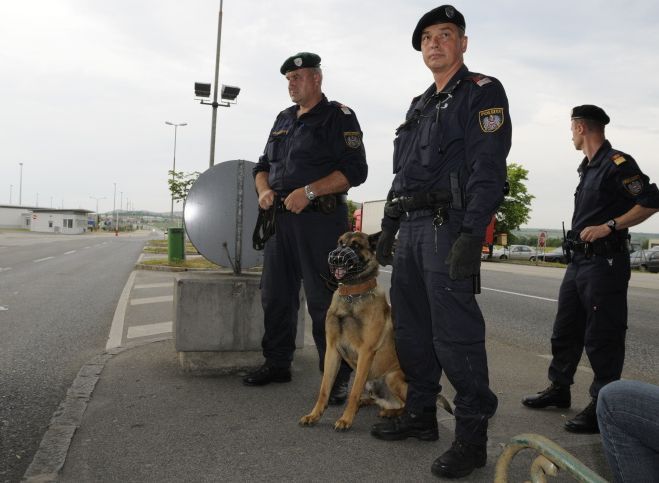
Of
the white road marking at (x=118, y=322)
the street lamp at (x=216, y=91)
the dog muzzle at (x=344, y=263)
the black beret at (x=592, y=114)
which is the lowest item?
the white road marking at (x=118, y=322)

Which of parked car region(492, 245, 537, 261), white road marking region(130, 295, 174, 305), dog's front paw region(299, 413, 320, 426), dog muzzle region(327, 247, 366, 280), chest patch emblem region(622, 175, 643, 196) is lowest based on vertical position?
white road marking region(130, 295, 174, 305)

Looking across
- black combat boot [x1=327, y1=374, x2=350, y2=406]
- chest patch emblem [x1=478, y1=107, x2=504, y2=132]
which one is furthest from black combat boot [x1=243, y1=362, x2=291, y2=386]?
chest patch emblem [x1=478, y1=107, x2=504, y2=132]

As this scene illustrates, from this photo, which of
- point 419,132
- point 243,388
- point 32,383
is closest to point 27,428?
point 32,383

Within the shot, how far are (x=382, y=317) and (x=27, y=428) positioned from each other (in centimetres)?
224

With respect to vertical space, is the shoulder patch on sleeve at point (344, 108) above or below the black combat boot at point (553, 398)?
above

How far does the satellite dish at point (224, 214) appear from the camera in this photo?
15.6 ft

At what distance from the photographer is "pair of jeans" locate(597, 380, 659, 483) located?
1351mm

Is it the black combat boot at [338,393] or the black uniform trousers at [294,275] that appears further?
the black uniform trousers at [294,275]

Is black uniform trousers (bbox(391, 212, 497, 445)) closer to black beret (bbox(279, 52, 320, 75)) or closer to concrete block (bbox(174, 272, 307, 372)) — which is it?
black beret (bbox(279, 52, 320, 75))

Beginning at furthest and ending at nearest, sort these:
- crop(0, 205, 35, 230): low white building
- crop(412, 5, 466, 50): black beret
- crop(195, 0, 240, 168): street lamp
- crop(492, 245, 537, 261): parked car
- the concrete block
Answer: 1. crop(0, 205, 35, 230): low white building
2. crop(492, 245, 537, 261): parked car
3. crop(195, 0, 240, 168): street lamp
4. the concrete block
5. crop(412, 5, 466, 50): black beret

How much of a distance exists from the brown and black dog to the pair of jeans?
6.31 ft

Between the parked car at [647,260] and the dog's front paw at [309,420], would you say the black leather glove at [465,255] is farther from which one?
the parked car at [647,260]

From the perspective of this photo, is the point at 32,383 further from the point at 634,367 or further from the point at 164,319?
the point at 634,367

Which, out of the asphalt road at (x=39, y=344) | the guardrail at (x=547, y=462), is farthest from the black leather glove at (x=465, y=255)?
the asphalt road at (x=39, y=344)
